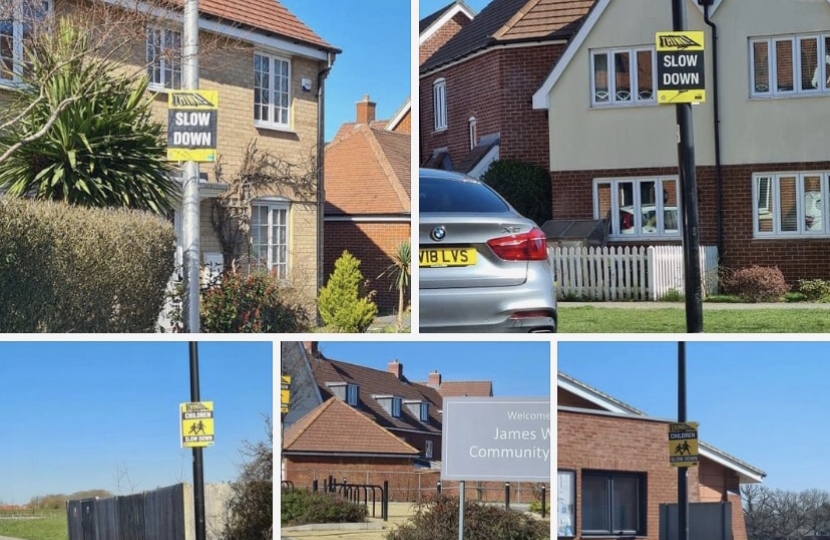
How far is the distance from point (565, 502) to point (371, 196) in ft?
7.25

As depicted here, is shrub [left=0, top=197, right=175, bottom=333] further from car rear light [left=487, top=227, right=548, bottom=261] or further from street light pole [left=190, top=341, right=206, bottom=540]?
car rear light [left=487, top=227, right=548, bottom=261]

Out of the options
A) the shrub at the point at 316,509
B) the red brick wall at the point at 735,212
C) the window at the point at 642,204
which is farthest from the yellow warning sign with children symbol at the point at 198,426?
the window at the point at 642,204

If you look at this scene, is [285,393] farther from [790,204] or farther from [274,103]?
[790,204]

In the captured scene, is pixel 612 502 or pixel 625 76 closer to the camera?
pixel 612 502

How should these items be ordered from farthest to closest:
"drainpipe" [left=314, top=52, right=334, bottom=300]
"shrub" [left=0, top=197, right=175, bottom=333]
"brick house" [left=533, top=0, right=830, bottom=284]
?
"drainpipe" [left=314, top=52, right=334, bottom=300] → "brick house" [left=533, top=0, right=830, bottom=284] → "shrub" [left=0, top=197, right=175, bottom=333]

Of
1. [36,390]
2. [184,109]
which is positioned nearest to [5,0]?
[184,109]

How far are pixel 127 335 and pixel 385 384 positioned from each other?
1640 mm

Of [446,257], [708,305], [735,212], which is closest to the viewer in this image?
[446,257]

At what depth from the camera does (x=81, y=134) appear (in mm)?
7016

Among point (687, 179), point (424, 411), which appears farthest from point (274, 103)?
point (687, 179)

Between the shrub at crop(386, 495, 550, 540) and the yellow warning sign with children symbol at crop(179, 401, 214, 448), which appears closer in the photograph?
the shrub at crop(386, 495, 550, 540)

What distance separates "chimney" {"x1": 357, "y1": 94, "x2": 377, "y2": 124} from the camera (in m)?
7.15

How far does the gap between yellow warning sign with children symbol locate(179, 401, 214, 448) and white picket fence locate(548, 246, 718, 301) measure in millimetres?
2277

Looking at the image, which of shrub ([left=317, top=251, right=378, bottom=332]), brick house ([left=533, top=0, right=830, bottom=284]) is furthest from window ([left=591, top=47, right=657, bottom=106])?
shrub ([left=317, top=251, right=378, bottom=332])
